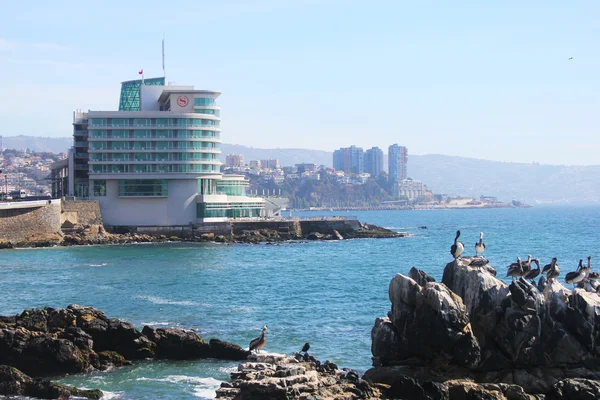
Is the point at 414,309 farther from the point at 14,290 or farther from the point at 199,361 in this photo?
the point at 14,290

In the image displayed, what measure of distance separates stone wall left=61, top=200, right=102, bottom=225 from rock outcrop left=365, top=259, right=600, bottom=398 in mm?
63634

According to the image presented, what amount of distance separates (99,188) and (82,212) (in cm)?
467

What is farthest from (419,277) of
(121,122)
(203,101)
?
(203,101)

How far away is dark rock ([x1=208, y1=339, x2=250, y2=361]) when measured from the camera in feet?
100

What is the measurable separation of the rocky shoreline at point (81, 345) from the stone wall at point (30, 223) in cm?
4482

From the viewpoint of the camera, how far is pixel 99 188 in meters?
91.6

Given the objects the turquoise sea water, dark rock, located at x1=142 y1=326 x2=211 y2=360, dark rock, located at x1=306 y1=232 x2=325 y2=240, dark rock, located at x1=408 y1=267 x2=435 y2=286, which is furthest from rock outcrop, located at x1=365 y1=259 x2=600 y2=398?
dark rock, located at x1=306 y1=232 x2=325 y2=240

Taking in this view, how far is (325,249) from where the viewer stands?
8231cm

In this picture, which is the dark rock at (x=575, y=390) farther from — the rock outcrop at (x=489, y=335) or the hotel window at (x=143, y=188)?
the hotel window at (x=143, y=188)

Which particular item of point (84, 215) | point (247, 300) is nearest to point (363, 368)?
point (247, 300)

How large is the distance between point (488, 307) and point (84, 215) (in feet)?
219

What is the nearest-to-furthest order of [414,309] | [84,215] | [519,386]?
[519,386] < [414,309] < [84,215]

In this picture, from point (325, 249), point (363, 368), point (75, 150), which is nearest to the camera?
point (363, 368)

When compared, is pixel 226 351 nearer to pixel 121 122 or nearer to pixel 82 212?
pixel 82 212
